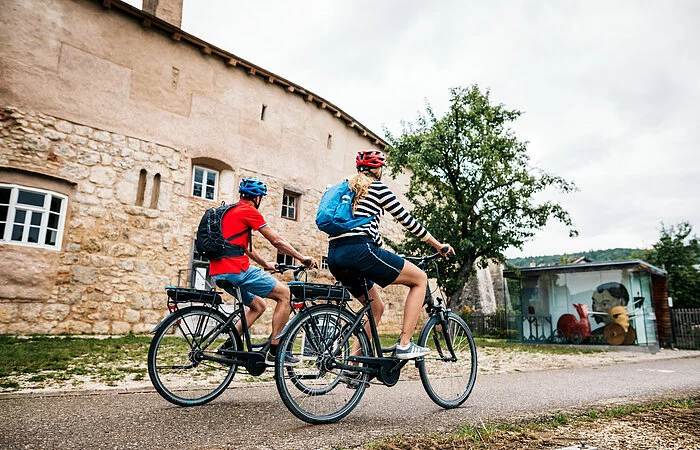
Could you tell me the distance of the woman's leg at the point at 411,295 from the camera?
3654 millimetres

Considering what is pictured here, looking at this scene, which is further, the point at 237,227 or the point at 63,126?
the point at 63,126

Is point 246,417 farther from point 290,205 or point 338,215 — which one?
point 290,205

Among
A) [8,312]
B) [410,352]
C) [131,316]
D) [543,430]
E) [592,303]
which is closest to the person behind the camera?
[543,430]

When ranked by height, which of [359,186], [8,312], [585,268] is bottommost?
[8,312]

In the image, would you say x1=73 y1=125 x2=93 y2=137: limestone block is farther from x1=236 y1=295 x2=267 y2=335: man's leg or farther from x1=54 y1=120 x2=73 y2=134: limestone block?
x1=236 y1=295 x2=267 y2=335: man's leg

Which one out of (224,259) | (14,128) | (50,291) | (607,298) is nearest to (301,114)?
(14,128)

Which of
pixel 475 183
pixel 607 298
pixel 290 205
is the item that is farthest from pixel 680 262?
pixel 290 205

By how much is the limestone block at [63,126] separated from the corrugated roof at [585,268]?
1460cm

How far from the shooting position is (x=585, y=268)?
51.3 ft

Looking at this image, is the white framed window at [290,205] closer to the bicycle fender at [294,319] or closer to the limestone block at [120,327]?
the limestone block at [120,327]

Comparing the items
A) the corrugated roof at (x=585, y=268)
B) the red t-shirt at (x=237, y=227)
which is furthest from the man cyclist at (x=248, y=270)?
the corrugated roof at (x=585, y=268)

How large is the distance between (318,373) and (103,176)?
11166 mm

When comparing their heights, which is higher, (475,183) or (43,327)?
(475,183)

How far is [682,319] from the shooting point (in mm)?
17688
